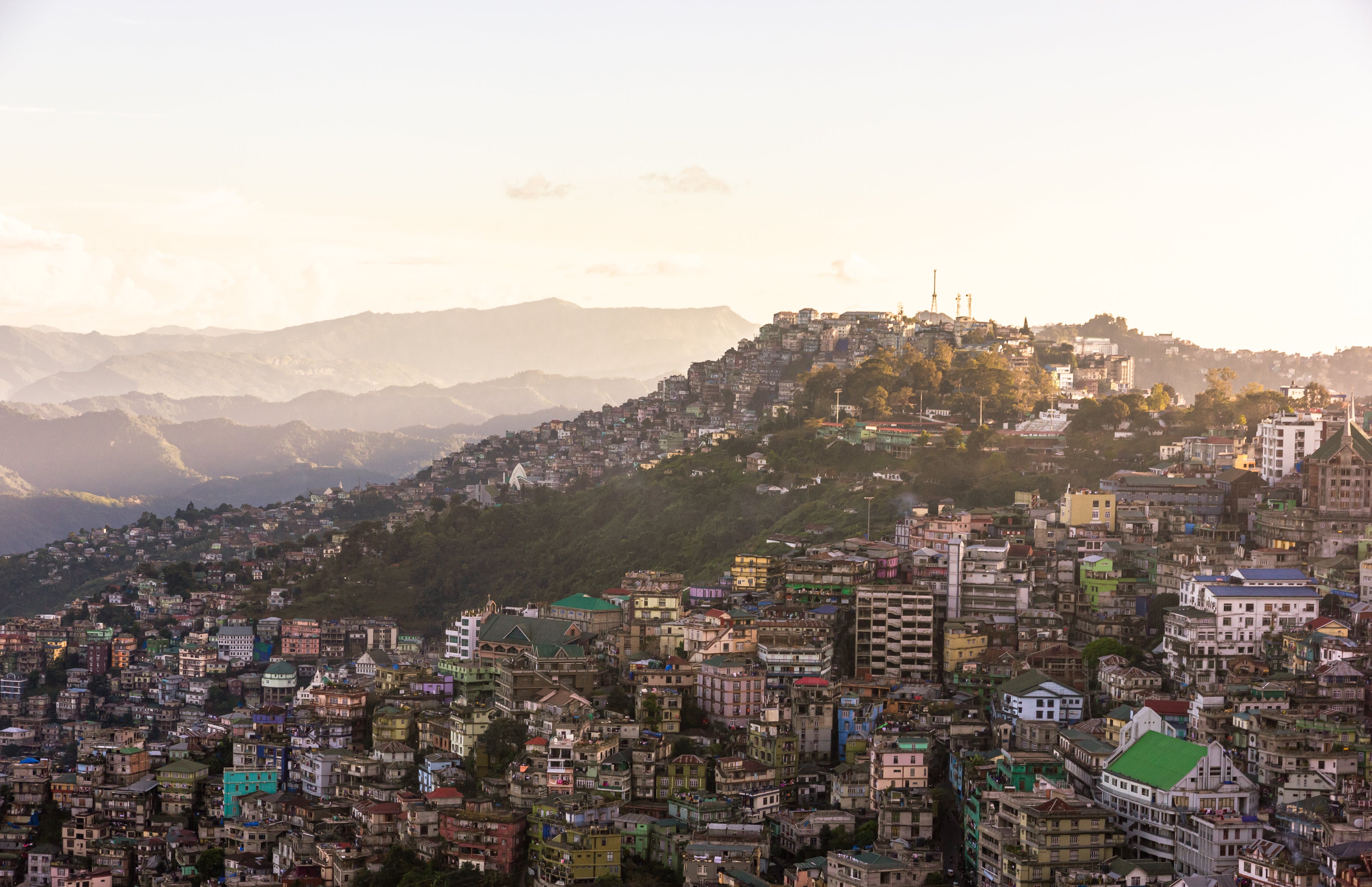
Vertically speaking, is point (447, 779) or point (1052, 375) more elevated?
point (1052, 375)

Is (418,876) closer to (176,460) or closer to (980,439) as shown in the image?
(980,439)

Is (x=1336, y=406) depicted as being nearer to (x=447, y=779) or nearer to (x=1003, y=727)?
(x=1003, y=727)

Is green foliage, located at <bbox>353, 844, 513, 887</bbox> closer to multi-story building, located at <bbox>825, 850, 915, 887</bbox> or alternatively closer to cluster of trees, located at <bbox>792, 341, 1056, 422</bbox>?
→ multi-story building, located at <bbox>825, 850, 915, 887</bbox>

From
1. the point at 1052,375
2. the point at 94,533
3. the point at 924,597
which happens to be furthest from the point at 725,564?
the point at 94,533

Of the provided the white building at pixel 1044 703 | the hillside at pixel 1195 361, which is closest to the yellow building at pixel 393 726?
the white building at pixel 1044 703

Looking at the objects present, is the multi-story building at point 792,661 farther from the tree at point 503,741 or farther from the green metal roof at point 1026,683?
the tree at point 503,741

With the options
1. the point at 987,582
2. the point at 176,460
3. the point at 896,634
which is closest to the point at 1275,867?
the point at 896,634
